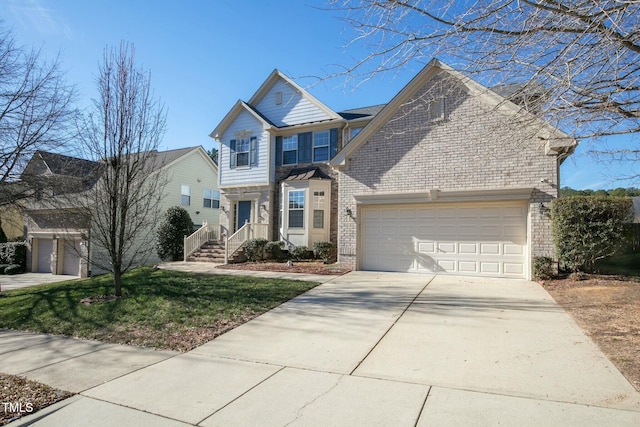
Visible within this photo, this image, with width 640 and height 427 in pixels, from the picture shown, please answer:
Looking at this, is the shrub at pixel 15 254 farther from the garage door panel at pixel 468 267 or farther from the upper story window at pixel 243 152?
the garage door panel at pixel 468 267

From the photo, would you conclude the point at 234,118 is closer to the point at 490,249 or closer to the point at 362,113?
the point at 362,113

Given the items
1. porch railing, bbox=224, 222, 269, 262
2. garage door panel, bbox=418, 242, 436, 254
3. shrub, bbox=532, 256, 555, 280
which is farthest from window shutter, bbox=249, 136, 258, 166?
shrub, bbox=532, 256, 555, 280

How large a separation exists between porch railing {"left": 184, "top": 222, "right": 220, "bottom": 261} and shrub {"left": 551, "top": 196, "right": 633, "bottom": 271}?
14.5 metres

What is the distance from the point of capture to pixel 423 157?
11969mm

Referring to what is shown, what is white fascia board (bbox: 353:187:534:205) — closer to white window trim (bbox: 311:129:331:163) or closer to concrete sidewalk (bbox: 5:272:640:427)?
concrete sidewalk (bbox: 5:272:640:427)

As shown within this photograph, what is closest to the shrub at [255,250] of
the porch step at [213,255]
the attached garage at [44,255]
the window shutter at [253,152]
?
the porch step at [213,255]

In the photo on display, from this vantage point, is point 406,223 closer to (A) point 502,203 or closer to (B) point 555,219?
(A) point 502,203

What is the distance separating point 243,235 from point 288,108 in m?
6.87

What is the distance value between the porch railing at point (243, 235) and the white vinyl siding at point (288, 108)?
5.36 meters

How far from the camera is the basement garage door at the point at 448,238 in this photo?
10812 mm

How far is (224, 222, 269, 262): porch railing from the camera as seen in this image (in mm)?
15523

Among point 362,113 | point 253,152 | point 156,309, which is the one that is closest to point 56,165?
point 253,152

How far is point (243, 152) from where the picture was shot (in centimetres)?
1877

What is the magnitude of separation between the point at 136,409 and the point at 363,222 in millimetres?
10121
